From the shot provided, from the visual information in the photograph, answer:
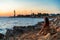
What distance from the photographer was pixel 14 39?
149 inches

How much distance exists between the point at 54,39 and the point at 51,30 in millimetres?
841

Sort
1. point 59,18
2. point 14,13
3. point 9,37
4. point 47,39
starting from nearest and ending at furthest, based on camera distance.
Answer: point 47,39, point 9,37, point 14,13, point 59,18

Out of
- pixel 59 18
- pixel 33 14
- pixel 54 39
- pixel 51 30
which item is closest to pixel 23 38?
pixel 51 30

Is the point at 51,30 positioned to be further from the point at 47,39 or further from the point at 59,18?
the point at 59,18

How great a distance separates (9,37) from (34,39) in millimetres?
531

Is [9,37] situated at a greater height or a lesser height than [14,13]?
lesser

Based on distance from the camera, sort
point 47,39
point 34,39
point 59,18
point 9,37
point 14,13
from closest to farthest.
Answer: point 47,39 → point 34,39 → point 9,37 → point 14,13 → point 59,18

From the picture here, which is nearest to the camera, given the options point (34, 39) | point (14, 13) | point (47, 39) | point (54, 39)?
point (54, 39)

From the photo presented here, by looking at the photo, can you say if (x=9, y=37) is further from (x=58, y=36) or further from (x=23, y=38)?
(x=58, y=36)

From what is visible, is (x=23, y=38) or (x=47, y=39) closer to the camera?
(x=47, y=39)

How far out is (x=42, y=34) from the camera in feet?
13.3

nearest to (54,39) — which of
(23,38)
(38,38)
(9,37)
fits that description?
(38,38)

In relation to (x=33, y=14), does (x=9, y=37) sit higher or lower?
lower

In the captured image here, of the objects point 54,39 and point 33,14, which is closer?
point 54,39
